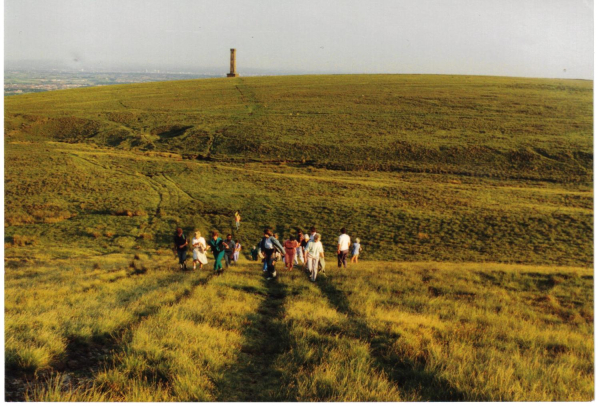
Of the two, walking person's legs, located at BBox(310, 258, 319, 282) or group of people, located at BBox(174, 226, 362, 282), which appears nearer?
walking person's legs, located at BBox(310, 258, 319, 282)

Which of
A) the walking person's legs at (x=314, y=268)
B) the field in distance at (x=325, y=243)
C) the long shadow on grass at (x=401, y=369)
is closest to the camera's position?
the long shadow on grass at (x=401, y=369)

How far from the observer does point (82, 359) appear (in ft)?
20.4

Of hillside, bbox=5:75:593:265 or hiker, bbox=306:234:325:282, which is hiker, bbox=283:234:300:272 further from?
hillside, bbox=5:75:593:265

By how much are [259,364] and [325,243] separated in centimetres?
1718

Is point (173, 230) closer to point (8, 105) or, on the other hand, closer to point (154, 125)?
point (154, 125)

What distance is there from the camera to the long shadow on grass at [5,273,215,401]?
5.39 m

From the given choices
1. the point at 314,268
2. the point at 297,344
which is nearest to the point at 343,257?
the point at 314,268

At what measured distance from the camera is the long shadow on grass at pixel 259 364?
5742 millimetres

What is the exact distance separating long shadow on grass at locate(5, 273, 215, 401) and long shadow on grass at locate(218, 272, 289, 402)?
1.75m

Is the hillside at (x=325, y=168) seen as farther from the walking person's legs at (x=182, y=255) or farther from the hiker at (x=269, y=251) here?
the hiker at (x=269, y=251)

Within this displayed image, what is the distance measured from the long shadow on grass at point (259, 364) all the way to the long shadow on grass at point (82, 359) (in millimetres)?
1751

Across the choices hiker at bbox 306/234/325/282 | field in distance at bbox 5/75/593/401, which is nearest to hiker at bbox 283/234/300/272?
field in distance at bbox 5/75/593/401

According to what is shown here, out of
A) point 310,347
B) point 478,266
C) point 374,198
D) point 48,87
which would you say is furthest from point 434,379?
point 374,198

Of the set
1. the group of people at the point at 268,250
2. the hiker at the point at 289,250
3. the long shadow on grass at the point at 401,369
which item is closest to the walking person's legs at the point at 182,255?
the group of people at the point at 268,250
